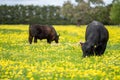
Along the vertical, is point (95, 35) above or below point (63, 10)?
above

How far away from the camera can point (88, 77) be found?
11.4 m

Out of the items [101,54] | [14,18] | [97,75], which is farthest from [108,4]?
[97,75]

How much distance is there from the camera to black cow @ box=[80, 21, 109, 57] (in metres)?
18.4

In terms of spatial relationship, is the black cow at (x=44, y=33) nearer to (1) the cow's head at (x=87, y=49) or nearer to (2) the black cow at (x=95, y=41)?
(2) the black cow at (x=95, y=41)

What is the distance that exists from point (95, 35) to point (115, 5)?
7681 cm

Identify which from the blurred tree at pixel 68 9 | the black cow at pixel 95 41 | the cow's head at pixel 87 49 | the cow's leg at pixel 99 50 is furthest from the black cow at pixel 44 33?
the blurred tree at pixel 68 9

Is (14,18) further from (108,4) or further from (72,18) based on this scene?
(108,4)

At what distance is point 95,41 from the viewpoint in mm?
18984

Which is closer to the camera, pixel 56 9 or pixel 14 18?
pixel 14 18

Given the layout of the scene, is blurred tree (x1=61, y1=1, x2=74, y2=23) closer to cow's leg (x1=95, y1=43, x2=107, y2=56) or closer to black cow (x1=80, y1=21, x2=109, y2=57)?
black cow (x1=80, y1=21, x2=109, y2=57)

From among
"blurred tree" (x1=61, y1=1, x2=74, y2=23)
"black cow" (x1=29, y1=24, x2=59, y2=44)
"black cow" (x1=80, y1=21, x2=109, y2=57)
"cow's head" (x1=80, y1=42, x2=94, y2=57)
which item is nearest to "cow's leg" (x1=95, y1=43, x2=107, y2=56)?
"black cow" (x1=80, y1=21, x2=109, y2=57)

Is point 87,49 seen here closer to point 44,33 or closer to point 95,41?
point 95,41

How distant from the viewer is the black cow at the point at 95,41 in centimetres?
1844

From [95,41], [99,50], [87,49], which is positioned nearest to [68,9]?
[99,50]
